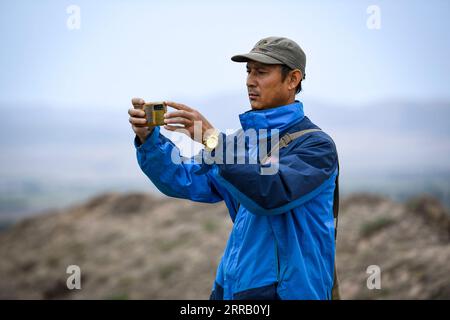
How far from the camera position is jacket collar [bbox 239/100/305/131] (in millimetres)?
3314

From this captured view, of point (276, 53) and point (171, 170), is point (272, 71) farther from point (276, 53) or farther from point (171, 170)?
point (171, 170)

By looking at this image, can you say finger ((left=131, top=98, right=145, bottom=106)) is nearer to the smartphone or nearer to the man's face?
the smartphone

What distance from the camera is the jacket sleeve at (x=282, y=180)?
9.64 feet

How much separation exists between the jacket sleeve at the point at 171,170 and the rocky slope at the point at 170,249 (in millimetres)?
3887

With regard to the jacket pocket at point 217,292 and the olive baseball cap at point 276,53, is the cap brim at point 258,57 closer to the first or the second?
the olive baseball cap at point 276,53

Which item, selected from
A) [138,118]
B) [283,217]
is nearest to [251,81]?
[138,118]

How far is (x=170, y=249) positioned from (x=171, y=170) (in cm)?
774

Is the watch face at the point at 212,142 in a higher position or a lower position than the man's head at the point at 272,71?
lower

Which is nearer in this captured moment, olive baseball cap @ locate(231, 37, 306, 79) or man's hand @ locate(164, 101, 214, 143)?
man's hand @ locate(164, 101, 214, 143)

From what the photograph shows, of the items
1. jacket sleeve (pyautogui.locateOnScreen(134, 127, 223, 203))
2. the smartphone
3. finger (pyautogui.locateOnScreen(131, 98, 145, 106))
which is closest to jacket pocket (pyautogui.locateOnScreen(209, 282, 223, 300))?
jacket sleeve (pyautogui.locateOnScreen(134, 127, 223, 203))

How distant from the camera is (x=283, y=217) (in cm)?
318

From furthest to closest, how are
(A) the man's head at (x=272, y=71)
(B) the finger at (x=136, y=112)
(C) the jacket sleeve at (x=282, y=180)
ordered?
(A) the man's head at (x=272, y=71)
(B) the finger at (x=136, y=112)
(C) the jacket sleeve at (x=282, y=180)

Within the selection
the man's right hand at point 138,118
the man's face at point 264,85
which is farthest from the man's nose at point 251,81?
the man's right hand at point 138,118
